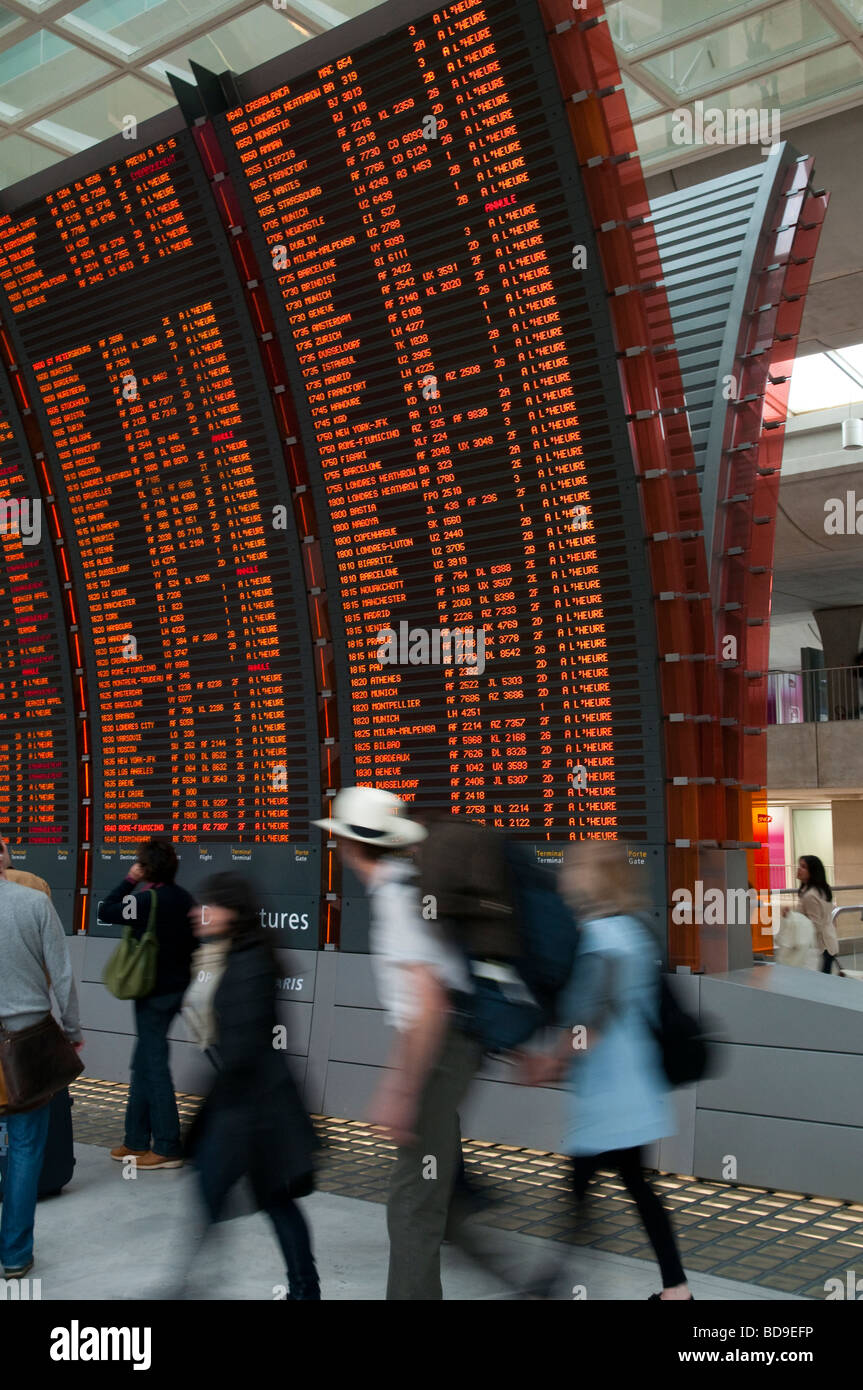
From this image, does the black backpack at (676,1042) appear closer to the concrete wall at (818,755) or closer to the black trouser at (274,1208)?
the black trouser at (274,1208)

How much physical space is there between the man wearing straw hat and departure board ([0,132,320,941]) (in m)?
3.74

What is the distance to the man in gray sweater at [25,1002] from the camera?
475 centimetres

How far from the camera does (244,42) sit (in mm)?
10188

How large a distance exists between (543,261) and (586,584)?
156cm

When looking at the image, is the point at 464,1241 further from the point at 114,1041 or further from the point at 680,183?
the point at 680,183

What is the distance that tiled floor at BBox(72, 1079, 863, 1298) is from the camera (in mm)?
4578

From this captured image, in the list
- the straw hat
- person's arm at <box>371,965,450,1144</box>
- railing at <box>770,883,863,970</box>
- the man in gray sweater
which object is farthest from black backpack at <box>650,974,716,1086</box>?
railing at <box>770,883,863,970</box>

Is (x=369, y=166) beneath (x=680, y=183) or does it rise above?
beneath

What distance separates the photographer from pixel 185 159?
6.96 meters

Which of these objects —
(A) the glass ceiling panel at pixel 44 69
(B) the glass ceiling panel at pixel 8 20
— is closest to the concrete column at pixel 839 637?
(A) the glass ceiling panel at pixel 44 69

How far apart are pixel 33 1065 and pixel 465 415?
12.1 feet

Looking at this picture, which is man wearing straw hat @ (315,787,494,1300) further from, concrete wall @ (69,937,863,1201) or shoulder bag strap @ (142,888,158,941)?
shoulder bag strap @ (142,888,158,941)

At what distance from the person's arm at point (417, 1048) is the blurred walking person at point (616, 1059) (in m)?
0.49
